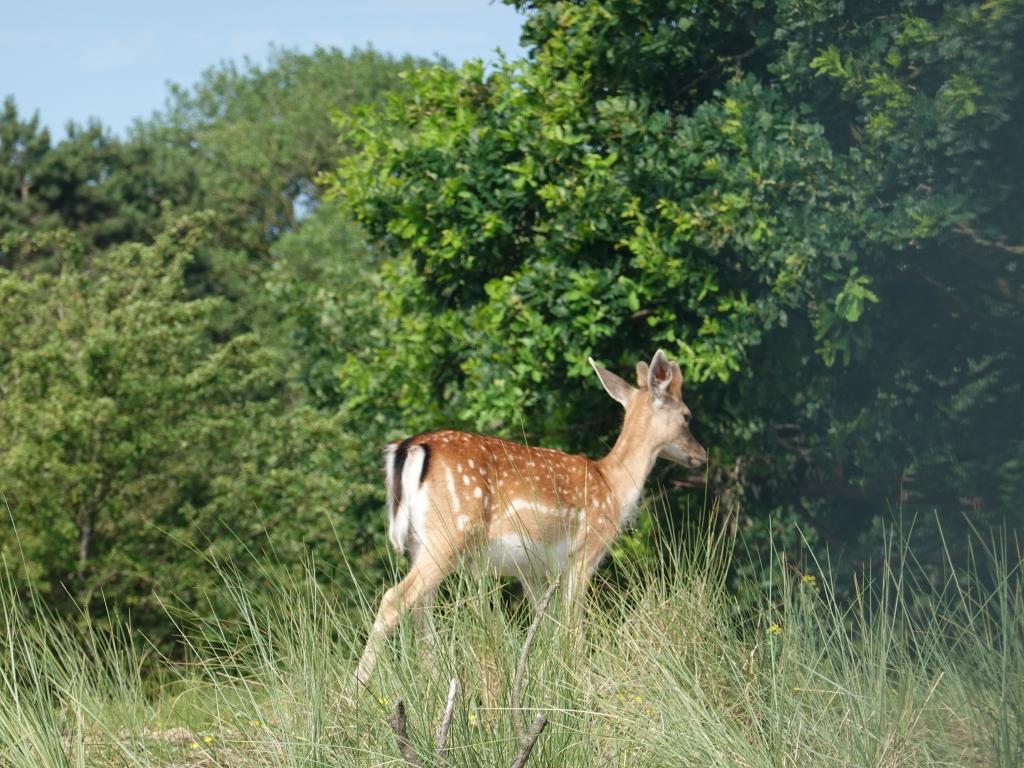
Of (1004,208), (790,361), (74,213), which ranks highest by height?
(74,213)

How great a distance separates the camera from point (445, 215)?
10.1 metres

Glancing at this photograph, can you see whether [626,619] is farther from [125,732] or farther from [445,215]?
[445,215]

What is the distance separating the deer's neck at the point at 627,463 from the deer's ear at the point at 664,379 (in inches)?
10.1

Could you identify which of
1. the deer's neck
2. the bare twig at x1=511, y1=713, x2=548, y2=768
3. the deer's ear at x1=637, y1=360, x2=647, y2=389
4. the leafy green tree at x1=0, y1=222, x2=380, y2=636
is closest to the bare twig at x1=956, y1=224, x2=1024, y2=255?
the deer's ear at x1=637, y1=360, x2=647, y2=389

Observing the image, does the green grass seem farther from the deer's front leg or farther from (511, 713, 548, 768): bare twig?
the deer's front leg

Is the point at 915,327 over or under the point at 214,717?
over

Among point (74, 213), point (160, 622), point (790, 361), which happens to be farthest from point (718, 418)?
point (74, 213)

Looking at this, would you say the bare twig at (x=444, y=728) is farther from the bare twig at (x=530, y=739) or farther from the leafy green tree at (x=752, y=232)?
the leafy green tree at (x=752, y=232)

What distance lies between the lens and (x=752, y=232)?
825 centimetres

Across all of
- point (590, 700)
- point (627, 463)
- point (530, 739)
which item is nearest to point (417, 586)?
point (627, 463)

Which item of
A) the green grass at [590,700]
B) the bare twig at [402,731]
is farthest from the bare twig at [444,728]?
the green grass at [590,700]

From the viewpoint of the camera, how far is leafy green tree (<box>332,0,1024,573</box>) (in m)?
8.11

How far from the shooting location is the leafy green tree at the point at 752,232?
811cm

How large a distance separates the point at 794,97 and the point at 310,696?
5.80 m
